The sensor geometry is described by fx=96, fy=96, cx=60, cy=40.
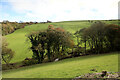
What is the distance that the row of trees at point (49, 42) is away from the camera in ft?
97.2

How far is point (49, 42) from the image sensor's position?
30109 millimetres

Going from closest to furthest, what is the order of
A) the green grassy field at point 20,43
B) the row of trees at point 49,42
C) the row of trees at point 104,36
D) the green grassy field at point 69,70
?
the green grassy field at point 69,70
the row of trees at point 49,42
the row of trees at point 104,36
the green grassy field at point 20,43

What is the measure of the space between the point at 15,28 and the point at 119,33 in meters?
80.1

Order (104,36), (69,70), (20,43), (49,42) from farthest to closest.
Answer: (20,43) < (104,36) < (49,42) < (69,70)

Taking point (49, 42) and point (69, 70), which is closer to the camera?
point (69, 70)

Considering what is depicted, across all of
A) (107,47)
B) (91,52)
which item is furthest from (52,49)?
(107,47)

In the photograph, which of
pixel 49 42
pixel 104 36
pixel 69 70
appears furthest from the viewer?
pixel 104 36

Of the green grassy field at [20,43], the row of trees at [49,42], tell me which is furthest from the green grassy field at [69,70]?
the green grassy field at [20,43]

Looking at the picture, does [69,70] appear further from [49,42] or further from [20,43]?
[20,43]

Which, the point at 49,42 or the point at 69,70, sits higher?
the point at 49,42

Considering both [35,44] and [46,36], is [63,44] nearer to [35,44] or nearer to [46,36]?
[46,36]

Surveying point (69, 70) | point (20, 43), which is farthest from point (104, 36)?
point (20, 43)

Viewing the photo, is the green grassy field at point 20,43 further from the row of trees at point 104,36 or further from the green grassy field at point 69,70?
the row of trees at point 104,36

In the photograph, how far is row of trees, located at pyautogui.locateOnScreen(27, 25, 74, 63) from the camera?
29.6 metres
